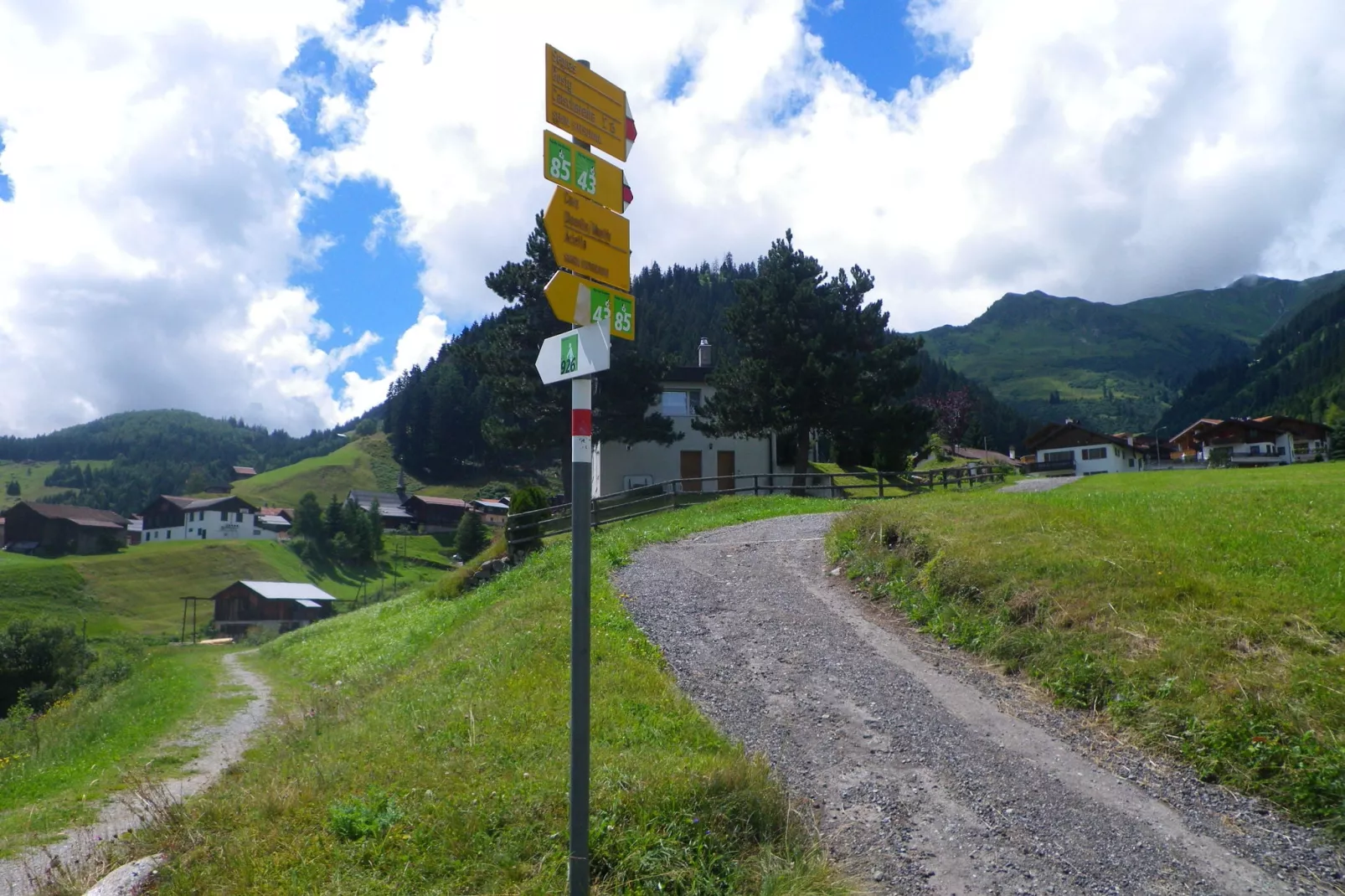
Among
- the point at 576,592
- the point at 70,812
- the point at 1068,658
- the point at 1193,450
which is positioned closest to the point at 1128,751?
the point at 1068,658

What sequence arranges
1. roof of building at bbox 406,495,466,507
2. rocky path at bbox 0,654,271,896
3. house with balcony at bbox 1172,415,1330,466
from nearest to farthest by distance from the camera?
rocky path at bbox 0,654,271,896 < house with balcony at bbox 1172,415,1330,466 < roof of building at bbox 406,495,466,507

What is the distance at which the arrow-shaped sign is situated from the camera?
4453 millimetres

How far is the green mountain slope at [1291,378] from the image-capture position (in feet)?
462

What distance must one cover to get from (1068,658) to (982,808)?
295cm

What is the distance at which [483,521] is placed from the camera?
9919 centimetres

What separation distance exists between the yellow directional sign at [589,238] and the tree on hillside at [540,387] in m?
31.9

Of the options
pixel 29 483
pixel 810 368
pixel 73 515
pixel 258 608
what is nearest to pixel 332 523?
pixel 258 608

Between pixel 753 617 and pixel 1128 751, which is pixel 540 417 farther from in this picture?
pixel 1128 751

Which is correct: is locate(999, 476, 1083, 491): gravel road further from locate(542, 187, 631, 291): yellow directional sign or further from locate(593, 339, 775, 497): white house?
locate(542, 187, 631, 291): yellow directional sign

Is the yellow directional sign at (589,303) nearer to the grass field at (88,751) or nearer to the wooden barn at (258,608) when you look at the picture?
the grass field at (88,751)

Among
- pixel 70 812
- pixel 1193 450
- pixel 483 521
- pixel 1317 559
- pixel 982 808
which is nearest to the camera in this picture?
pixel 982 808

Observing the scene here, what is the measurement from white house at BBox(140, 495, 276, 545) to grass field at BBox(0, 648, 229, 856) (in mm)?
91541

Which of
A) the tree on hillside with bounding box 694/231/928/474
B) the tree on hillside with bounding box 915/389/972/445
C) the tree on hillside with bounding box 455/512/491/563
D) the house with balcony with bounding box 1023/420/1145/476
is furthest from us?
the tree on hillside with bounding box 455/512/491/563

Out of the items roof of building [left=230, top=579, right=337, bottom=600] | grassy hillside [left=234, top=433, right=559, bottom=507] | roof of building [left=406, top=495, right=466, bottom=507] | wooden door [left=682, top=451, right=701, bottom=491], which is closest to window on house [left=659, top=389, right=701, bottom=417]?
wooden door [left=682, top=451, right=701, bottom=491]
